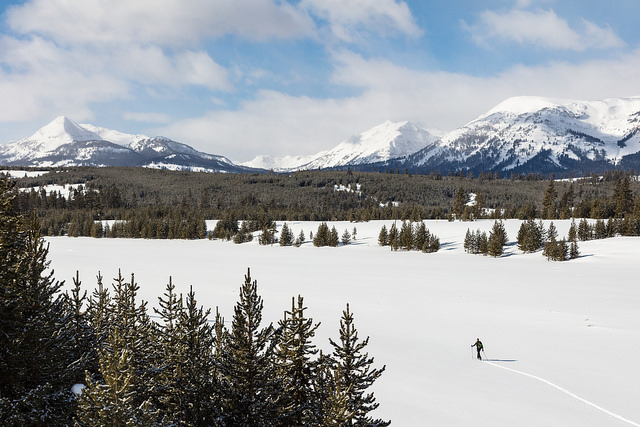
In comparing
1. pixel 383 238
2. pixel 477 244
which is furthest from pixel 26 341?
pixel 383 238

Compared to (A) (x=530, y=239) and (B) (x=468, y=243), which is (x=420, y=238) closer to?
(B) (x=468, y=243)

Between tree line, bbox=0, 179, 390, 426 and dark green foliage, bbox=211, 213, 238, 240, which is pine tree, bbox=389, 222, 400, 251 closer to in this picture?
dark green foliage, bbox=211, 213, 238, 240

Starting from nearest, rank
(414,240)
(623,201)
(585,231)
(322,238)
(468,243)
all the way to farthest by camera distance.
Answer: (468,243)
(585,231)
(414,240)
(322,238)
(623,201)

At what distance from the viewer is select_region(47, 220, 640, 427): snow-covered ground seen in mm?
15930

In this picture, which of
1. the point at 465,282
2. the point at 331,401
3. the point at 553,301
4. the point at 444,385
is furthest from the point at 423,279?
the point at 331,401

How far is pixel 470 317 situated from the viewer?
101ft

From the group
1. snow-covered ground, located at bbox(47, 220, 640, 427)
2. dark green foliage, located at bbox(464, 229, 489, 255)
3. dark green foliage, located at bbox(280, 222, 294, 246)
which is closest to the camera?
snow-covered ground, located at bbox(47, 220, 640, 427)

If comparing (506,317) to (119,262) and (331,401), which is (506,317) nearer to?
(331,401)

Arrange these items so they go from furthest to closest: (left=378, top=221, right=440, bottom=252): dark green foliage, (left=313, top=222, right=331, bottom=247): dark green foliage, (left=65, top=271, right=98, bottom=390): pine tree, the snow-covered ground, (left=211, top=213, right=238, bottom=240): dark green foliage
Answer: (left=211, top=213, right=238, bottom=240): dark green foliage → (left=313, top=222, right=331, bottom=247): dark green foliage → (left=378, top=221, right=440, bottom=252): dark green foliage → the snow-covered ground → (left=65, top=271, right=98, bottom=390): pine tree

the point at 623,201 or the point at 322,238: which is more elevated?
the point at 623,201

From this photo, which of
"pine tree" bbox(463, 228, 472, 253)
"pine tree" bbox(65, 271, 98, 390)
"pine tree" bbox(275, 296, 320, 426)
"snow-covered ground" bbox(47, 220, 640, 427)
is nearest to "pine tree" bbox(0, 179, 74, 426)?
"pine tree" bbox(65, 271, 98, 390)

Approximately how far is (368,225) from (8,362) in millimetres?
110085

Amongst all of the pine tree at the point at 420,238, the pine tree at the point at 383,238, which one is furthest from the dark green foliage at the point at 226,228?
the pine tree at the point at 420,238

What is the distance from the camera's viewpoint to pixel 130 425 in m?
6.27
